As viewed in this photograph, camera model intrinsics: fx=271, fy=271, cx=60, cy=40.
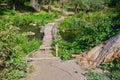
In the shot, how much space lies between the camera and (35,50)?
20688 mm

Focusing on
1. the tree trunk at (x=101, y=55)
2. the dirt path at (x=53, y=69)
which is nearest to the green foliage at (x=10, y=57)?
the dirt path at (x=53, y=69)

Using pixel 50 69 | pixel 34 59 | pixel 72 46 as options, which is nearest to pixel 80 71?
pixel 50 69

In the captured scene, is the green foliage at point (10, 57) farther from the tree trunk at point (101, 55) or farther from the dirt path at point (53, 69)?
the tree trunk at point (101, 55)

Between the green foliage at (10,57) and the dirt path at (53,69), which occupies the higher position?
the green foliage at (10,57)

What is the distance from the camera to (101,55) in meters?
17.7

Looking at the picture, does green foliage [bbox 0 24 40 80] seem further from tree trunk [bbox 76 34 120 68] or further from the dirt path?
tree trunk [bbox 76 34 120 68]

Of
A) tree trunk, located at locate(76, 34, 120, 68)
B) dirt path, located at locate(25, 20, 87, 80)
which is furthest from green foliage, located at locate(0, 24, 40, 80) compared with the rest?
tree trunk, located at locate(76, 34, 120, 68)

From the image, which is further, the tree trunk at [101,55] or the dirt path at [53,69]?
the tree trunk at [101,55]

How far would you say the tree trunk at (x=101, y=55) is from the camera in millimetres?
17297

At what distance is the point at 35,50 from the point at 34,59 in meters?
2.24

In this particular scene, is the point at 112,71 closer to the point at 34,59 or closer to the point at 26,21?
the point at 34,59

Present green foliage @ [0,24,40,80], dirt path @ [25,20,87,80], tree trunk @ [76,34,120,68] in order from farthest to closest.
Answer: tree trunk @ [76,34,120,68], dirt path @ [25,20,87,80], green foliage @ [0,24,40,80]

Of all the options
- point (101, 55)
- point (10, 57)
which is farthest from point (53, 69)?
point (101, 55)

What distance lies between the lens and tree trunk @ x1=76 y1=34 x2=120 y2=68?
17297 millimetres
